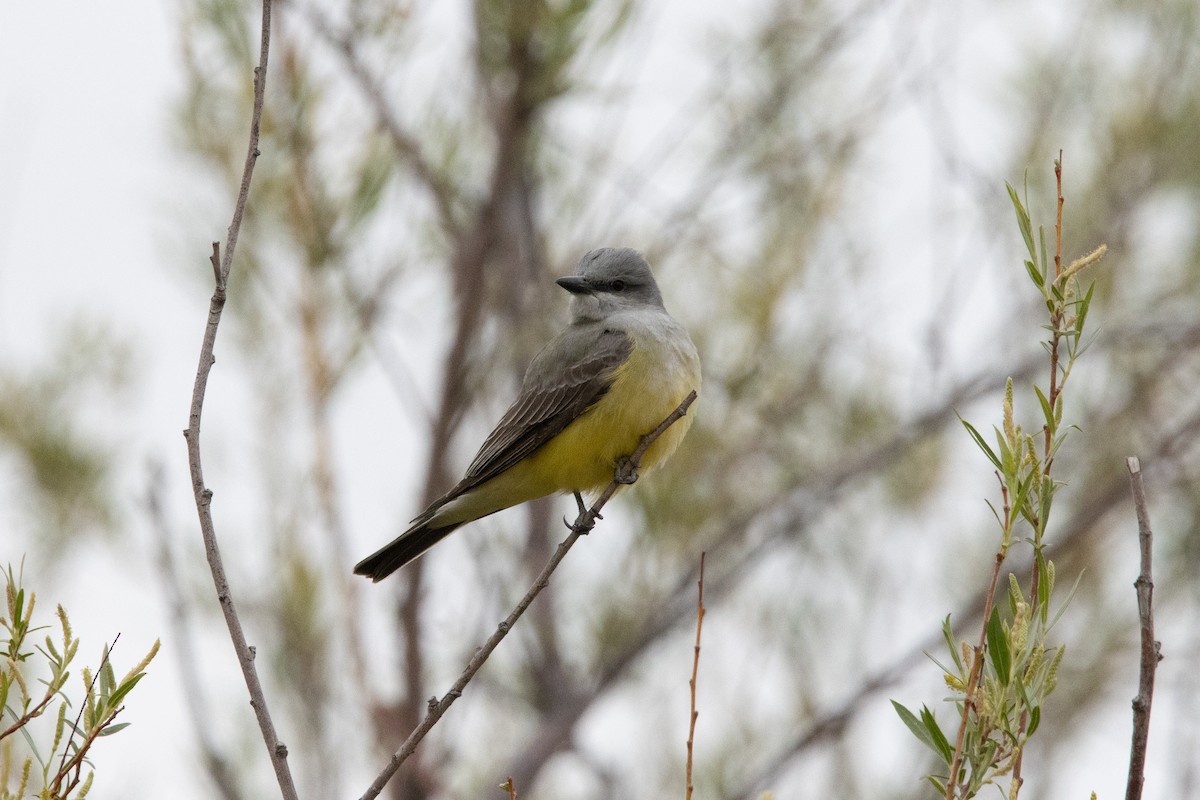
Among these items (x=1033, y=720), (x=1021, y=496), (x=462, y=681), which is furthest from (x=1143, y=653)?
(x=462, y=681)

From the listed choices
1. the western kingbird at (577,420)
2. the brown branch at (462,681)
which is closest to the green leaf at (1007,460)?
the brown branch at (462,681)

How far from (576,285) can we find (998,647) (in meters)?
2.84

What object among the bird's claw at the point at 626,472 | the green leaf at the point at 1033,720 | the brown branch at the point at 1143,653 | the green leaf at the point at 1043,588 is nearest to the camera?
the brown branch at the point at 1143,653

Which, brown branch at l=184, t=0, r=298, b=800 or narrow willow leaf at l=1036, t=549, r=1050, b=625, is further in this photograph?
brown branch at l=184, t=0, r=298, b=800

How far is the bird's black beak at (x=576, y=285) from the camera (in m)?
4.51

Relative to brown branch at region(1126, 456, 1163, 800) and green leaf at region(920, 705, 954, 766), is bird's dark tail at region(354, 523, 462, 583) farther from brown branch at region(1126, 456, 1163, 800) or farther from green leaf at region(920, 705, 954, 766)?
brown branch at region(1126, 456, 1163, 800)

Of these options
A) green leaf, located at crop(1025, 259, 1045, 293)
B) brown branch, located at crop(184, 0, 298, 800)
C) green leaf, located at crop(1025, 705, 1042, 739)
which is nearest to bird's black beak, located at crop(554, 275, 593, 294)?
brown branch, located at crop(184, 0, 298, 800)

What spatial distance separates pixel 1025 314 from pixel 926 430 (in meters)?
0.63

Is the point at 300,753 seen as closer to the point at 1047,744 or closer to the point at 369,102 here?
the point at 369,102

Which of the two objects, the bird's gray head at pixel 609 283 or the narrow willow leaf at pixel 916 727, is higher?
the bird's gray head at pixel 609 283

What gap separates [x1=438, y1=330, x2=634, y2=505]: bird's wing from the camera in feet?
13.9

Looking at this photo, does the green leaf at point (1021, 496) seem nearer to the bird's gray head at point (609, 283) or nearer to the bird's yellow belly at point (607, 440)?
the bird's yellow belly at point (607, 440)

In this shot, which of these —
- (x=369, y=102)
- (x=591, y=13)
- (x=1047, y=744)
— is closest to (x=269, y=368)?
(x=369, y=102)

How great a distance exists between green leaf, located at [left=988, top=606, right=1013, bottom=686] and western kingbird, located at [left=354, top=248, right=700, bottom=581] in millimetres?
2167
